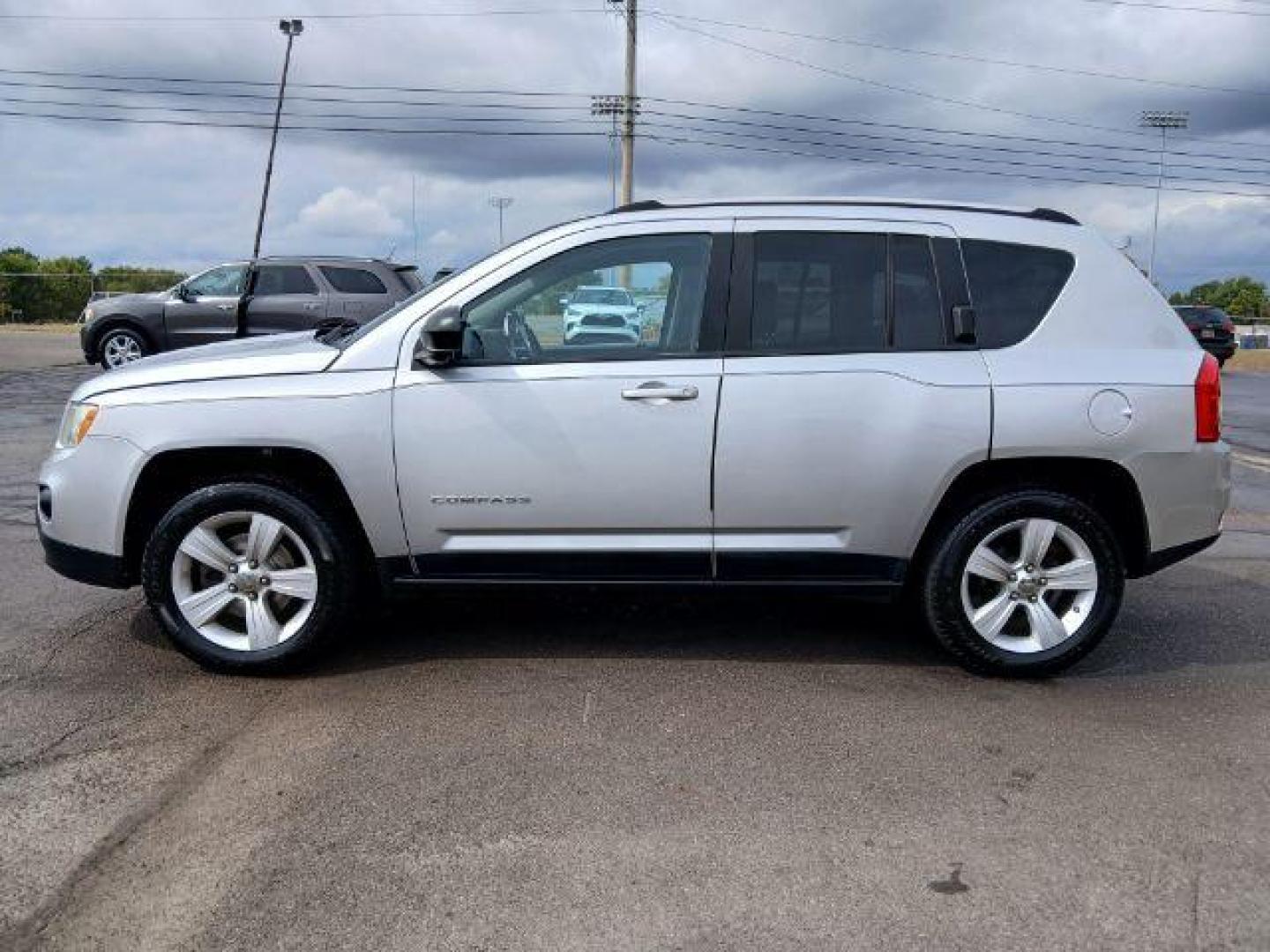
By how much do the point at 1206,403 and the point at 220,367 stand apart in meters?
3.88

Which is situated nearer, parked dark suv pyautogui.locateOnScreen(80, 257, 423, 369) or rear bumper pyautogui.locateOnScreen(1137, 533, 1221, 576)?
rear bumper pyautogui.locateOnScreen(1137, 533, 1221, 576)

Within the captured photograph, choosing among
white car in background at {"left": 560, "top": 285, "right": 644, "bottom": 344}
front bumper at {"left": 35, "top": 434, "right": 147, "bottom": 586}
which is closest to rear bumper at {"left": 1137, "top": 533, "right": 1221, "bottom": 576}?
white car in background at {"left": 560, "top": 285, "right": 644, "bottom": 344}

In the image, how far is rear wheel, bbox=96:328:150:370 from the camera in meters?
17.4

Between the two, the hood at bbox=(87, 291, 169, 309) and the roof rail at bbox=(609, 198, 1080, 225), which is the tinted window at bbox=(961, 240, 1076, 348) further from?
the hood at bbox=(87, 291, 169, 309)

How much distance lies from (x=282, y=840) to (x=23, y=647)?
2.30 meters

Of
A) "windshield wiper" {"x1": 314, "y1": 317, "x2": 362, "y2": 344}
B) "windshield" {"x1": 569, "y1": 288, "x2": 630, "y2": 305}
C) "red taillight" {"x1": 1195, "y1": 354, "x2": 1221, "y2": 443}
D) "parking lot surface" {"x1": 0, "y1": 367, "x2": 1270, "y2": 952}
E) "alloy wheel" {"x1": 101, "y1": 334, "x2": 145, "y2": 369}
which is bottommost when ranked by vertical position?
"parking lot surface" {"x1": 0, "y1": 367, "x2": 1270, "y2": 952}

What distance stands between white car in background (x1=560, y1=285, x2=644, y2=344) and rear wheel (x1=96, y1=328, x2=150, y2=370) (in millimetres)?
14906

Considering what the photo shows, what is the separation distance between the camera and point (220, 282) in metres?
17.0

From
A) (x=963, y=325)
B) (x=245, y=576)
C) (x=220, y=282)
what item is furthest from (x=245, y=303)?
(x=963, y=325)

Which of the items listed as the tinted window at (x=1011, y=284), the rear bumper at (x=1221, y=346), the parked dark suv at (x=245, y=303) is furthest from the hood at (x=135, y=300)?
the rear bumper at (x=1221, y=346)

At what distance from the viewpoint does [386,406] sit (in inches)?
166

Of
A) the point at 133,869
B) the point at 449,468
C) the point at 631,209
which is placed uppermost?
the point at 631,209

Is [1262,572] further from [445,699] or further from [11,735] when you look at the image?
[11,735]

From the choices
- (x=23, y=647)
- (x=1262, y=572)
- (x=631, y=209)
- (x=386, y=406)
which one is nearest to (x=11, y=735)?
(x=23, y=647)
